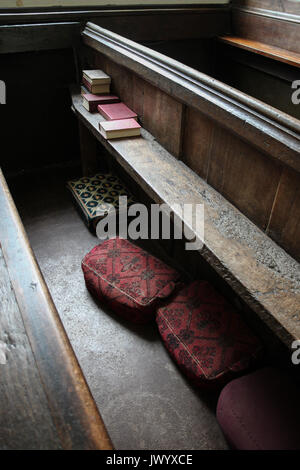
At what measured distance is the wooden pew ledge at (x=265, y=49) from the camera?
318 cm

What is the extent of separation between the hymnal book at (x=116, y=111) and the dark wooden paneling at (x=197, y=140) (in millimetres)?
673

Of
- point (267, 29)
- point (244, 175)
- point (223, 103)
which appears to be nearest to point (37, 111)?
point (267, 29)

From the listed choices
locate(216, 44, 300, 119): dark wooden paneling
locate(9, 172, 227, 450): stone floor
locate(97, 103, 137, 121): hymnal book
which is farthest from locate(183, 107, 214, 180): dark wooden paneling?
locate(216, 44, 300, 119): dark wooden paneling

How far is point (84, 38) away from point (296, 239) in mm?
2766

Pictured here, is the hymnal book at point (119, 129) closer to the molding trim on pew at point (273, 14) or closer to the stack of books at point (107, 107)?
the stack of books at point (107, 107)

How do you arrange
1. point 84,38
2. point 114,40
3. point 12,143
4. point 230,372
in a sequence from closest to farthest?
point 230,372
point 114,40
point 84,38
point 12,143

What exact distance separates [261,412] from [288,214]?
39.6 inches

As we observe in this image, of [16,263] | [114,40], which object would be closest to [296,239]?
[16,263]

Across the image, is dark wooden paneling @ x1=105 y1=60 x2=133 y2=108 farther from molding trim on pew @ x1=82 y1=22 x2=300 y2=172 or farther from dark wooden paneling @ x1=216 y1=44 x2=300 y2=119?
dark wooden paneling @ x1=216 y1=44 x2=300 y2=119

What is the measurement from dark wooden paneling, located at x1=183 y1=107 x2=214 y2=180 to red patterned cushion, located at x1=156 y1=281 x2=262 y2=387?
872mm

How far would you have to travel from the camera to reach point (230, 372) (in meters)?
2.00

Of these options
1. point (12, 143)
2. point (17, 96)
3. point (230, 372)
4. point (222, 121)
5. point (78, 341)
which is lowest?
point (78, 341)

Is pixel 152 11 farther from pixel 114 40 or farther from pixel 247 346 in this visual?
pixel 247 346

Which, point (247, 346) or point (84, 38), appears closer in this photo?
point (247, 346)
